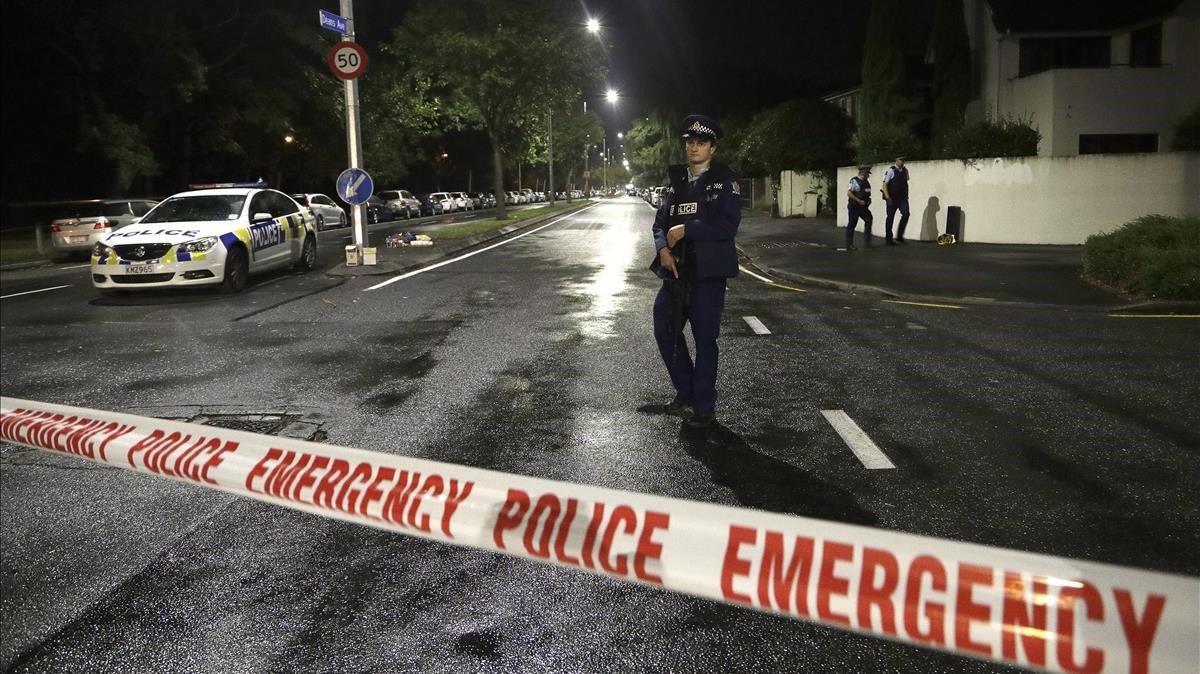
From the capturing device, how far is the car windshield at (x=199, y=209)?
45.9ft

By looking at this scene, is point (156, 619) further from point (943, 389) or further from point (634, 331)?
point (634, 331)

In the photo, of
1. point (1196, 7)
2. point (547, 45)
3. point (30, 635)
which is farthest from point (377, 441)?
point (547, 45)

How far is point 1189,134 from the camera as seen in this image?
18.4 m

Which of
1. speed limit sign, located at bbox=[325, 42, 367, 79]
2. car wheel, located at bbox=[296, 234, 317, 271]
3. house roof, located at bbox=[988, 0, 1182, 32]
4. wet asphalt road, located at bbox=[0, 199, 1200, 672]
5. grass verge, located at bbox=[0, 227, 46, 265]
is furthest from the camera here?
house roof, located at bbox=[988, 0, 1182, 32]

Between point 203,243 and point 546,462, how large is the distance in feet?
31.1

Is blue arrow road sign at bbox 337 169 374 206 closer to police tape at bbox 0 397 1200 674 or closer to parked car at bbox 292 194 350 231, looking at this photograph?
police tape at bbox 0 397 1200 674

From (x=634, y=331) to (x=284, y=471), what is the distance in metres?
7.30

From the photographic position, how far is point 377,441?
5.54m

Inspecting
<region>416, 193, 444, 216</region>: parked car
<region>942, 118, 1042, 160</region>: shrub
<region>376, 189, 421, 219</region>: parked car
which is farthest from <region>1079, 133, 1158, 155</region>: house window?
<region>416, 193, 444, 216</region>: parked car

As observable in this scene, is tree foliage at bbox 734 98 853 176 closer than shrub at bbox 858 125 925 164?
No

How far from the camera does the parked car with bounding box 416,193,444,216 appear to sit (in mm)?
52969

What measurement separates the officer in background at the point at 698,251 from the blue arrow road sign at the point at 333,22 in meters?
12.1

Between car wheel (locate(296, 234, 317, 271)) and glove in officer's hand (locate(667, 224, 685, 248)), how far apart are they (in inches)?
483

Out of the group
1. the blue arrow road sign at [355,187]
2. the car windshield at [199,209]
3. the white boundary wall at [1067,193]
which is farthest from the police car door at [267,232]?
the white boundary wall at [1067,193]
